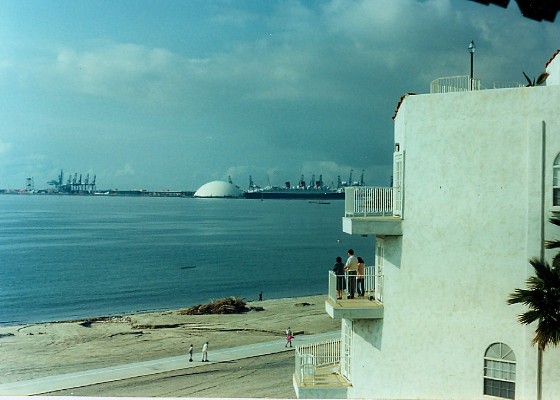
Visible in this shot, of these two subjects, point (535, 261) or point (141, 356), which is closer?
point (535, 261)

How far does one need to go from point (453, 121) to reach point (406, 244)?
1.99 m

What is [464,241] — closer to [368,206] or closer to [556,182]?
[556,182]

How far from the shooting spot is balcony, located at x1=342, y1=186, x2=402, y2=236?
9.97 meters

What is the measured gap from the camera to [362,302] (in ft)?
34.8

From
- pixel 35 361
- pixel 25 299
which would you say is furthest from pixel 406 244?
pixel 25 299

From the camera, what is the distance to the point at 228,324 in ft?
128

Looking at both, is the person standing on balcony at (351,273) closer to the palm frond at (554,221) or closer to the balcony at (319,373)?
the balcony at (319,373)

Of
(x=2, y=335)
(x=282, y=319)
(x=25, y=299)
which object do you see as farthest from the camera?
(x=25, y=299)

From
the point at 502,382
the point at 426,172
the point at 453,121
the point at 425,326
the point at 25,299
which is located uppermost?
the point at 453,121

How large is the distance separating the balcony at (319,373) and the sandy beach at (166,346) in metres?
8.35

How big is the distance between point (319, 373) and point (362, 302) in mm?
2437

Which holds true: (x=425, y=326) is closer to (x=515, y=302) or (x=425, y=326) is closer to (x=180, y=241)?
(x=515, y=302)

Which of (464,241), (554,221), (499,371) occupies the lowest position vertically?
(499,371)

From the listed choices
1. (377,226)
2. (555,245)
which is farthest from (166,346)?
(555,245)
